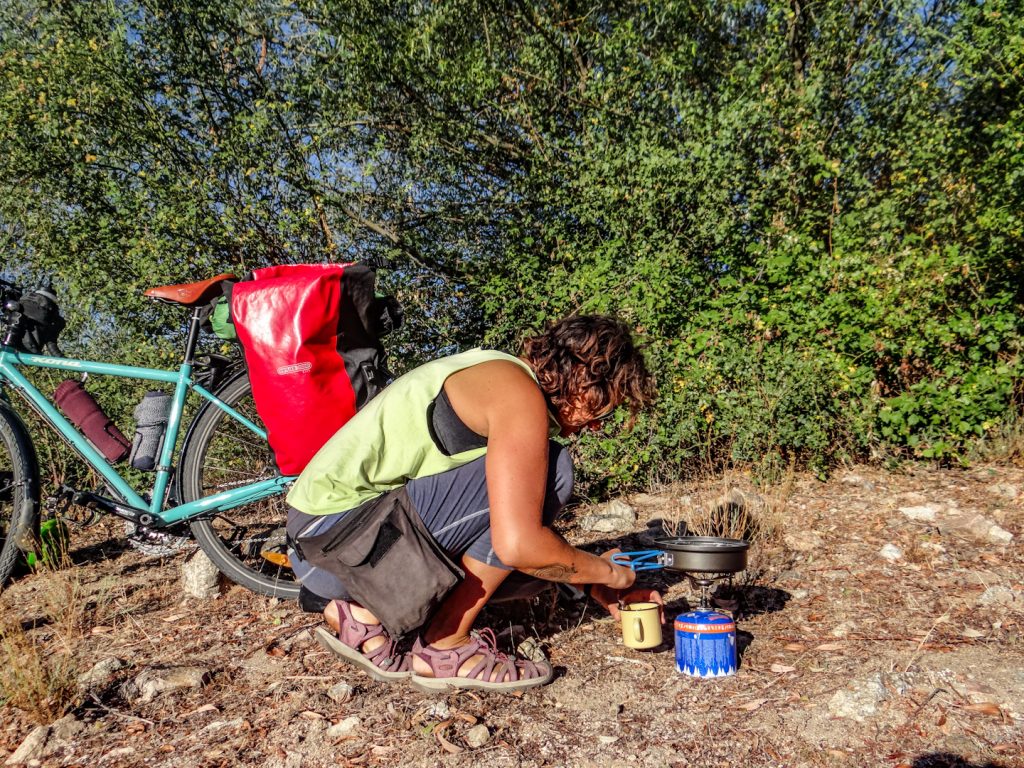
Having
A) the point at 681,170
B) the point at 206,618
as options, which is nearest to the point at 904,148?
the point at 681,170

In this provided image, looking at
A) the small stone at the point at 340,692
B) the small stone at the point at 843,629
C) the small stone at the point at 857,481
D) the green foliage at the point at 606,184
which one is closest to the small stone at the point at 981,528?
the small stone at the point at 857,481

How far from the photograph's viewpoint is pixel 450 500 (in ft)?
8.04

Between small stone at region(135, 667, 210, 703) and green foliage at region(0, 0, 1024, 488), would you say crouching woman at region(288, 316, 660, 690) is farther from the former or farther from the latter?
green foliage at region(0, 0, 1024, 488)

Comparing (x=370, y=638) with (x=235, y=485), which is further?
Answer: (x=235, y=485)

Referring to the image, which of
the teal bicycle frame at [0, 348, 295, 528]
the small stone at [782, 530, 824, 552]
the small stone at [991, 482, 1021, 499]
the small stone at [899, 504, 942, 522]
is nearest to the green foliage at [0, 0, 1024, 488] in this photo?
the small stone at [991, 482, 1021, 499]

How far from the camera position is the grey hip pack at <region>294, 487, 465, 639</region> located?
2.36 metres

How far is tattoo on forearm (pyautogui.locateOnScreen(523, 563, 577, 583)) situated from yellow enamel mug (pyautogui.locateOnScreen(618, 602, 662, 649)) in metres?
0.30

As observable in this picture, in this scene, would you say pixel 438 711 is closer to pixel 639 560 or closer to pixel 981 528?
pixel 639 560

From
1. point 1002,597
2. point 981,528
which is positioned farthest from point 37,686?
point 981,528

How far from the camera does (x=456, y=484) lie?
Result: 245 centimetres

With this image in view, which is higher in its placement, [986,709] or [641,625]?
[641,625]

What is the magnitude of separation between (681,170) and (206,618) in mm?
4067

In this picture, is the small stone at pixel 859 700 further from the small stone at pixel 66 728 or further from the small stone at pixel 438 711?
the small stone at pixel 66 728

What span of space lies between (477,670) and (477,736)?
0.31m
